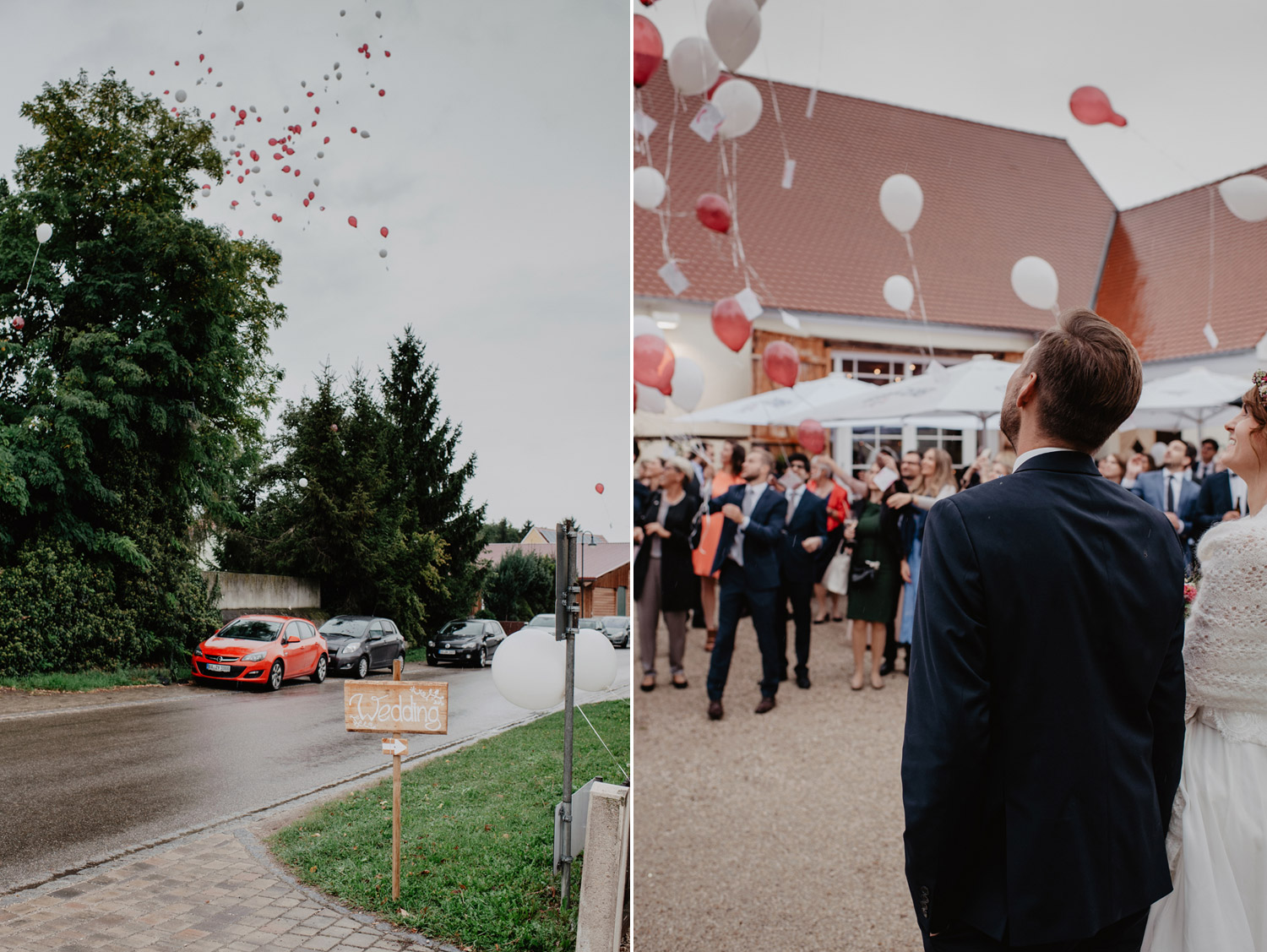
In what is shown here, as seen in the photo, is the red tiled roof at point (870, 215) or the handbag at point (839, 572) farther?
the red tiled roof at point (870, 215)

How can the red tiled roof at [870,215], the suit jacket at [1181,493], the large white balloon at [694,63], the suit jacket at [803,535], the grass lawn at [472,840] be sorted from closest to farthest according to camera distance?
the grass lawn at [472,840] < the large white balloon at [694,63] < the suit jacket at [803,535] < the suit jacket at [1181,493] < the red tiled roof at [870,215]

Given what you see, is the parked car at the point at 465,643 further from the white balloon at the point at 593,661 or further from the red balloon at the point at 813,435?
the red balloon at the point at 813,435

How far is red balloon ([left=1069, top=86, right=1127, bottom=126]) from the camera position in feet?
17.2

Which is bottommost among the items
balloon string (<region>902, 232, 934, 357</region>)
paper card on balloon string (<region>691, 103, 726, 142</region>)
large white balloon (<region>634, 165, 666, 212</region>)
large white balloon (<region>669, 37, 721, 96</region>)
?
large white balloon (<region>634, 165, 666, 212</region>)

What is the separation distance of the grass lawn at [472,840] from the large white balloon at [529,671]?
116 millimetres

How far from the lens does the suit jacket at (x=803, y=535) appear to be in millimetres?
6605

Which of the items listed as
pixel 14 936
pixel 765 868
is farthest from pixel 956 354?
pixel 14 936

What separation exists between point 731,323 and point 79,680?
458 cm

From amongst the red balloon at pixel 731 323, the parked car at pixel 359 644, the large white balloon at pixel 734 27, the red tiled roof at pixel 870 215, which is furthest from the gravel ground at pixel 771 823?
the red tiled roof at pixel 870 215

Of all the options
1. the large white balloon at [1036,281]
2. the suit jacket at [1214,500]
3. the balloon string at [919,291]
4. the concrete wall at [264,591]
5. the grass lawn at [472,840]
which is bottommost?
the grass lawn at [472,840]

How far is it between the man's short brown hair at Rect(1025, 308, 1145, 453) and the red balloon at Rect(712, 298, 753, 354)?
15.3 ft

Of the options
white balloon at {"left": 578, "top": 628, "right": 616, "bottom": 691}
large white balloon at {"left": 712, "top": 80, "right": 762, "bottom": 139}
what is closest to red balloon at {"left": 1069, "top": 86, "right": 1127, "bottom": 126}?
large white balloon at {"left": 712, "top": 80, "right": 762, "bottom": 139}

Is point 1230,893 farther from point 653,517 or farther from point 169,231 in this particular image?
point 653,517

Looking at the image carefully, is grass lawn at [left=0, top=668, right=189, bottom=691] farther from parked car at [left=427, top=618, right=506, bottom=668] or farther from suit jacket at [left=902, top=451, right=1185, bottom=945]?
suit jacket at [left=902, top=451, right=1185, bottom=945]
